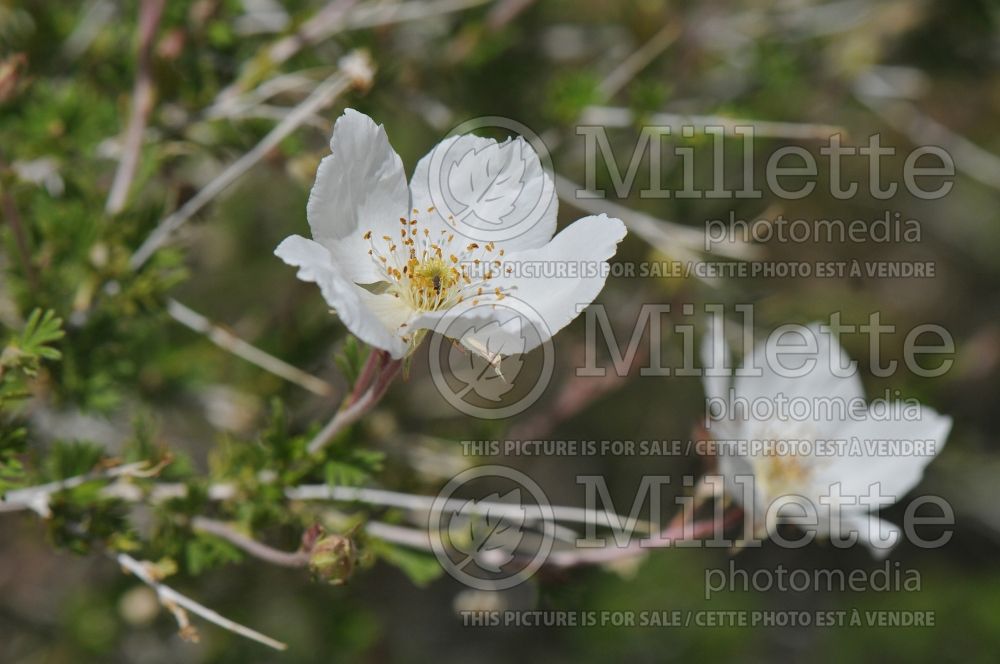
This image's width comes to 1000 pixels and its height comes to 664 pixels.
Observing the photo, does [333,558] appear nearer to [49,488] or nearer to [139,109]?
[49,488]

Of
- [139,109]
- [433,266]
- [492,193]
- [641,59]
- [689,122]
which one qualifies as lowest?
[433,266]

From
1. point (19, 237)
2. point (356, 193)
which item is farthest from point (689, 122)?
point (19, 237)

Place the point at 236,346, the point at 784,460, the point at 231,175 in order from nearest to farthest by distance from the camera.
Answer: the point at 231,175 → the point at 236,346 → the point at 784,460

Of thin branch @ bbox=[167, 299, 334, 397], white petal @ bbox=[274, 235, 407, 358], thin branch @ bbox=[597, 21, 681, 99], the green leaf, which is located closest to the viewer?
white petal @ bbox=[274, 235, 407, 358]

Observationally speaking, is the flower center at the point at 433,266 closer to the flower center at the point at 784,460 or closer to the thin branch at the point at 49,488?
the thin branch at the point at 49,488
